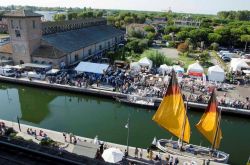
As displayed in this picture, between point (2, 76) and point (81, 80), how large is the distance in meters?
13.8

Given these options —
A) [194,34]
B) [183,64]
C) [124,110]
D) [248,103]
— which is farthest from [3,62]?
[194,34]

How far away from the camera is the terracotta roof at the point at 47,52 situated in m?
44.3

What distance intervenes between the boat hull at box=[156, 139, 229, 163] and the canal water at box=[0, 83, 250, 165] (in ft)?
7.68

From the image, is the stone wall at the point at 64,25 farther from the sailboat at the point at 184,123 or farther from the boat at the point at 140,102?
the sailboat at the point at 184,123

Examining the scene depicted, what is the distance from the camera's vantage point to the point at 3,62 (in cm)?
4609

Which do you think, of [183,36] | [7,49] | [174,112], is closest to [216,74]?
[174,112]

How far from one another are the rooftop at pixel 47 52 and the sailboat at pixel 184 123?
27.7 m

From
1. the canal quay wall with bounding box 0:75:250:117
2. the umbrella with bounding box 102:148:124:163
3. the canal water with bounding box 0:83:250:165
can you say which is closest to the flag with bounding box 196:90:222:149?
the canal water with bounding box 0:83:250:165

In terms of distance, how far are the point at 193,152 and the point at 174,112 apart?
3.89 metres

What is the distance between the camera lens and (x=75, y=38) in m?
57.0

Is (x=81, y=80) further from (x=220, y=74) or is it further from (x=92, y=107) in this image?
(x=220, y=74)

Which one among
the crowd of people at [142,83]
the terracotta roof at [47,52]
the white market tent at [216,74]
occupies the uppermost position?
the terracotta roof at [47,52]

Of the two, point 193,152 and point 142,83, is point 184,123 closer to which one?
point 193,152

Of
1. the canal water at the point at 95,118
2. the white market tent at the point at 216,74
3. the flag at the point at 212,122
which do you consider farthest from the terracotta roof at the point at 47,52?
the flag at the point at 212,122
